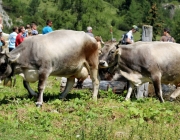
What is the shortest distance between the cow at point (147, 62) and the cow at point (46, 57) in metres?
1.34

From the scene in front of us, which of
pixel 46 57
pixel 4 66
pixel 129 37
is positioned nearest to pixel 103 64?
pixel 46 57

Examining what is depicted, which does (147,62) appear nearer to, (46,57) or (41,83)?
(46,57)

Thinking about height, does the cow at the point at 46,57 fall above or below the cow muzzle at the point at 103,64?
above

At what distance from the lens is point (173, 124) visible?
10.3 metres

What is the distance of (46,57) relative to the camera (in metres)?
11.8

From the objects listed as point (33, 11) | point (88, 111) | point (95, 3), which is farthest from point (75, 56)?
point (33, 11)

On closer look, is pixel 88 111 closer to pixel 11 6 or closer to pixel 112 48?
pixel 112 48

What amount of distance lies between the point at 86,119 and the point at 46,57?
2301 millimetres

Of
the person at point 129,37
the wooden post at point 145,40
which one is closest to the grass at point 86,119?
the wooden post at point 145,40

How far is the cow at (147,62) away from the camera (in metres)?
13.2

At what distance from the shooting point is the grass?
353 inches

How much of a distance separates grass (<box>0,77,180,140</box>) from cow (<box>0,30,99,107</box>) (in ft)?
2.44

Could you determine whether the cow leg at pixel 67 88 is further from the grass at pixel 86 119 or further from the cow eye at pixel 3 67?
the cow eye at pixel 3 67

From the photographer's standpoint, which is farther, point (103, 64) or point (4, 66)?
point (103, 64)
